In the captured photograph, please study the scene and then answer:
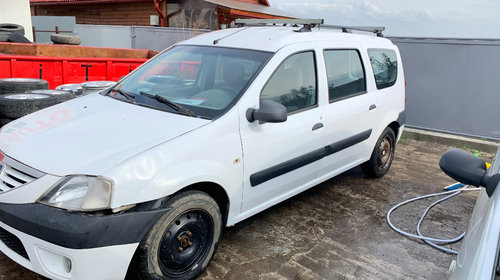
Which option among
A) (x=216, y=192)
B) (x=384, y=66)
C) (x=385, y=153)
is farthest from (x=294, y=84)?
(x=385, y=153)

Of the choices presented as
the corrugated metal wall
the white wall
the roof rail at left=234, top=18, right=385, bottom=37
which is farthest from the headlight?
the white wall

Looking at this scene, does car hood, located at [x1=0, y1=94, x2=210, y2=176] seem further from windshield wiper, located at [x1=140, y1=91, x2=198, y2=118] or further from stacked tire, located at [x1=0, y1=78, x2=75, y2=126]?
stacked tire, located at [x1=0, y1=78, x2=75, y2=126]

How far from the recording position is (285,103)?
11.1 ft

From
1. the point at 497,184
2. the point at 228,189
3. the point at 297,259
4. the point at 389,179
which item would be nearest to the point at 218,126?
the point at 228,189

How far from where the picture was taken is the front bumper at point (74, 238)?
216cm

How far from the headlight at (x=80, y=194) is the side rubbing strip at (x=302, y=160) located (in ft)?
3.82

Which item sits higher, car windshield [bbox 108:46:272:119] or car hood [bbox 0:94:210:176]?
car windshield [bbox 108:46:272:119]

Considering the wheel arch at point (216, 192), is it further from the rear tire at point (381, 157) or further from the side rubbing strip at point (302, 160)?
the rear tire at point (381, 157)

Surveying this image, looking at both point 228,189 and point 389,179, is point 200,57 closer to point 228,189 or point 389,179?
point 228,189

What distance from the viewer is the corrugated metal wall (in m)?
6.93

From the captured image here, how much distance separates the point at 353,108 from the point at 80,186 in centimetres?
286

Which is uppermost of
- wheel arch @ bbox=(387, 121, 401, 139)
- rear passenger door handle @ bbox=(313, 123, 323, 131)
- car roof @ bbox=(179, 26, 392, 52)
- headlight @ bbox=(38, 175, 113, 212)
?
car roof @ bbox=(179, 26, 392, 52)

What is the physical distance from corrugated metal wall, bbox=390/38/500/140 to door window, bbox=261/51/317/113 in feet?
15.4

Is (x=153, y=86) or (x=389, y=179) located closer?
(x=153, y=86)
